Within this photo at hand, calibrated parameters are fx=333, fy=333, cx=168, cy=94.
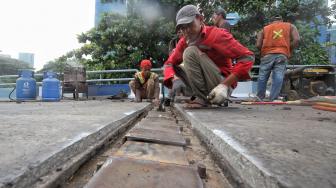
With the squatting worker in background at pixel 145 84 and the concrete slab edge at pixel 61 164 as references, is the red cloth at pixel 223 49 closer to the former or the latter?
the concrete slab edge at pixel 61 164

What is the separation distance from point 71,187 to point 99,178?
13cm

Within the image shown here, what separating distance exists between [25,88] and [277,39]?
5.84m

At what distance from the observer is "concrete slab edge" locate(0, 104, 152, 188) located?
2.68ft

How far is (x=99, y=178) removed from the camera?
33.7 inches

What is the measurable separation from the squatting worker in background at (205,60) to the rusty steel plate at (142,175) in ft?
6.57

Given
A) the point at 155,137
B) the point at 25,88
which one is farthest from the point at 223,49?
the point at 25,88

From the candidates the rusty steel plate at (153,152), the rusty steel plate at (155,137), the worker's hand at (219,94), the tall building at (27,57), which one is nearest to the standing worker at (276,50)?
the worker's hand at (219,94)

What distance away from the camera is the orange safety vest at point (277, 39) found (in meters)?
5.12

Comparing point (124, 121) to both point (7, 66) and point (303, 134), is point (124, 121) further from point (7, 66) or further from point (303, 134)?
point (7, 66)

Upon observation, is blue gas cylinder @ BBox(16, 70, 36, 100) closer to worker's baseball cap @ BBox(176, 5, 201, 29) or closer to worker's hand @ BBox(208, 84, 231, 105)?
worker's baseball cap @ BBox(176, 5, 201, 29)

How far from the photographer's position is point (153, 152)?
1244mm

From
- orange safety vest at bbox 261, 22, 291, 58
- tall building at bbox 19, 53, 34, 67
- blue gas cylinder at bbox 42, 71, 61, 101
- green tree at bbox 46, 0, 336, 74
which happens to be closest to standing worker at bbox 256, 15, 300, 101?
orange safety vest at bbox 261, 22, 291, 58

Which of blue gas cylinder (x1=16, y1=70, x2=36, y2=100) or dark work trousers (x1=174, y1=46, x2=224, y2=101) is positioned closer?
dark work trousers (x1=174, y1=46, x2=224, y2=101)

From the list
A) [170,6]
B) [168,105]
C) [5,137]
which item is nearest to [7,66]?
[170,6]
